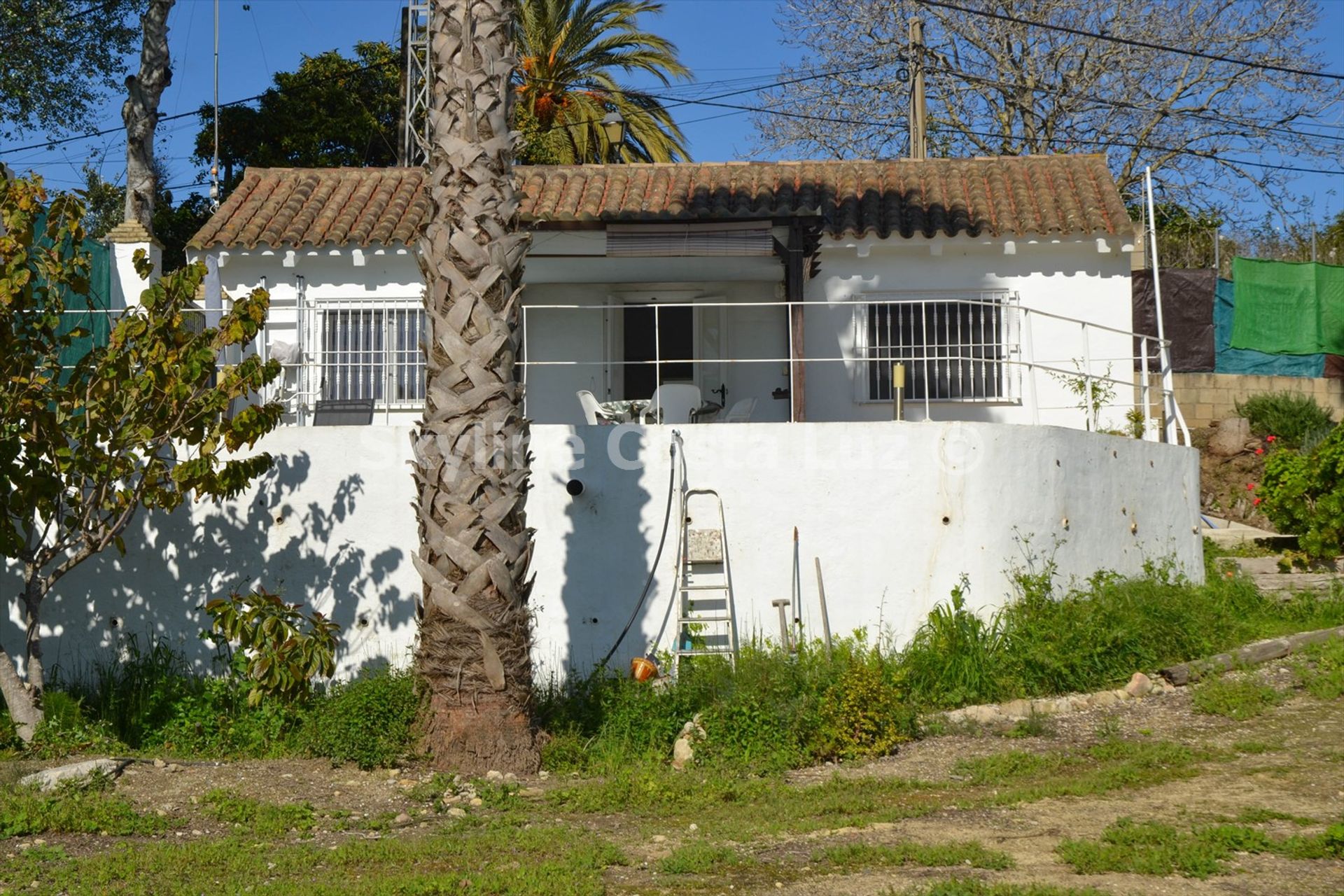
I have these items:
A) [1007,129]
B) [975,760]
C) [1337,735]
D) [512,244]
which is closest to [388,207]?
[512,244]

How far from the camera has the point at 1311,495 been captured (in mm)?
14258

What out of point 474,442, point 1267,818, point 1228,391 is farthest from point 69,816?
point 1228,391

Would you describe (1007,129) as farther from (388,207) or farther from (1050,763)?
(1050,763)

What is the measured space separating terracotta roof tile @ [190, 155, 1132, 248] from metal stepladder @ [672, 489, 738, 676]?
377 centimetres

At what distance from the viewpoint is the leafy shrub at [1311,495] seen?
13695 mm

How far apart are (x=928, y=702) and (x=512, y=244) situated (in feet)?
15.1

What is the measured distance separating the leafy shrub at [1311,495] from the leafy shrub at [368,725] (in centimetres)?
1006

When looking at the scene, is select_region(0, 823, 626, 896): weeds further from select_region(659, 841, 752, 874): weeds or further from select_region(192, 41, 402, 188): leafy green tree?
select_region(192, 41, 402, 188): leafy green tree

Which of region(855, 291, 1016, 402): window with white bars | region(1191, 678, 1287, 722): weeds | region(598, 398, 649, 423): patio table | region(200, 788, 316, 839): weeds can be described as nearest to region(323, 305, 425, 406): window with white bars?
region(598, 398, 649, 423): patio table

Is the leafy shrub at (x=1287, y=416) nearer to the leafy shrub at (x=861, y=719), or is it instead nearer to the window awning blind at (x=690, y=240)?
the window awning blind at (x=690, y=240)

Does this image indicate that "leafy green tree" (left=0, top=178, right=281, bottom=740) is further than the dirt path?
Yes

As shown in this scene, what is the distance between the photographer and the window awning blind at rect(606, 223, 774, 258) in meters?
12.2

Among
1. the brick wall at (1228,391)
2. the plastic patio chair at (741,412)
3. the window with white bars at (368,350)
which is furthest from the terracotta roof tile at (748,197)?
the brick wall at (1228,391)

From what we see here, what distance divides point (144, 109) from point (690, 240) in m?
11.2
